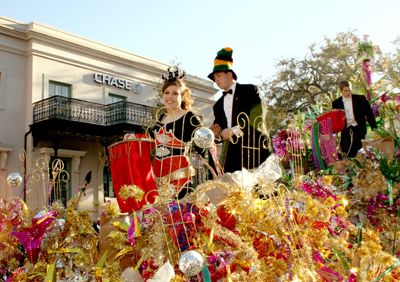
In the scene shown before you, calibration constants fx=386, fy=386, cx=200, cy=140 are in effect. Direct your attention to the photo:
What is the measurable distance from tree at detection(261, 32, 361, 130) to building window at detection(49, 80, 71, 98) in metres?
9.09

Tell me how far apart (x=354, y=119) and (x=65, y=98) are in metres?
10.6

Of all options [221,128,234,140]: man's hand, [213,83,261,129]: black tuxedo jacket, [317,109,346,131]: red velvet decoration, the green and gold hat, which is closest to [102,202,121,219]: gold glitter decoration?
[221,128,234,140]: man's hand

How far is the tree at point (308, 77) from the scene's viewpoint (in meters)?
18.2

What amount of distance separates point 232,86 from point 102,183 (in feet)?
40.8

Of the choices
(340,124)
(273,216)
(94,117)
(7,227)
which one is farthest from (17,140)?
(273,216)

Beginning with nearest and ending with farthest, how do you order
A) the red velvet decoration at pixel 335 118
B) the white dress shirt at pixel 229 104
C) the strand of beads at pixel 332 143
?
the white dress shirt at pixel 229 104, the strand of beads at pixel 332 143, the red velvet decoration at pixel 335 118

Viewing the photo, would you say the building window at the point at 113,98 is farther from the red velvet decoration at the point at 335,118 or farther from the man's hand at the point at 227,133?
the man's hand at the point at 227,133

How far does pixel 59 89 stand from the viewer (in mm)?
14133

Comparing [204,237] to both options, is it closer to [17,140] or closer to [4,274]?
[4,274]

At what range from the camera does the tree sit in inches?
715

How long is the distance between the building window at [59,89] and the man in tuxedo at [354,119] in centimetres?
1140

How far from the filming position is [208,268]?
140 centimetres

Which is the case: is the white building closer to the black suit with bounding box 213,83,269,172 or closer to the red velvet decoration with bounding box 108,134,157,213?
the black suit with bounding box 213,83,269,172

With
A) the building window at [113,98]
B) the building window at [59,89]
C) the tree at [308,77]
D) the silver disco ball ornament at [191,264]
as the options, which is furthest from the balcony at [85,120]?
the silver disco ball ornament at [191,264]
